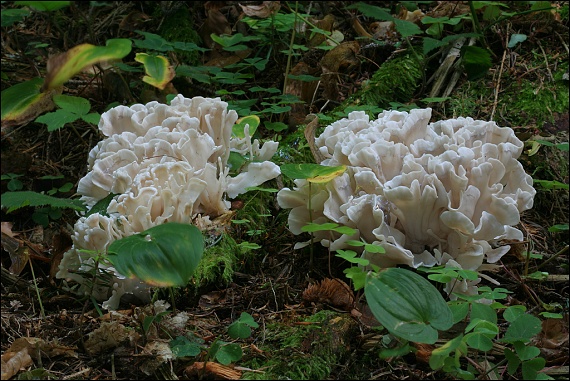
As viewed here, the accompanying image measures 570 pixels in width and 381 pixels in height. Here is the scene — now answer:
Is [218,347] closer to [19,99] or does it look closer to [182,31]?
[19,99]

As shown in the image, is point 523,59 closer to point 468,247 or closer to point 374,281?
point 468,247

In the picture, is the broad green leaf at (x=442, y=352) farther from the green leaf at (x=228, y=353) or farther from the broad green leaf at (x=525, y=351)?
the green leaf at (x=228, y=353)

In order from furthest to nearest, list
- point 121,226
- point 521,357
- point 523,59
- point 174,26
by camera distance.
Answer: point 174,26, point 523,59, point 121,226, point 521,357

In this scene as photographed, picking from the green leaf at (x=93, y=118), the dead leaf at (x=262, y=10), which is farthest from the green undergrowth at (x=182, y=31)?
the green leaf at (x=93, y=118)

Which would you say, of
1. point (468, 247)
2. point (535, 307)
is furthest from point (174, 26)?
point (535, 307)

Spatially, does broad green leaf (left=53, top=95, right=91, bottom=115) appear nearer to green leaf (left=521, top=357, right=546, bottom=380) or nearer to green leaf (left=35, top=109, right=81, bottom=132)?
green leaf (left=35, top=109, right=81, bottom=132)

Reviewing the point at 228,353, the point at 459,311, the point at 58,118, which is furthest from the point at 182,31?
the point at 459,311

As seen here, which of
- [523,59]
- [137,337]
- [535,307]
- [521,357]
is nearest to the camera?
[521,357]

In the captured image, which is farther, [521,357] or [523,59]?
[523,59]
